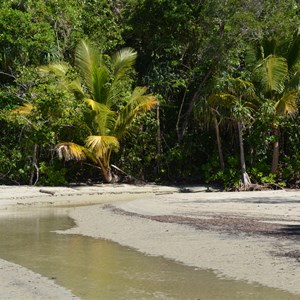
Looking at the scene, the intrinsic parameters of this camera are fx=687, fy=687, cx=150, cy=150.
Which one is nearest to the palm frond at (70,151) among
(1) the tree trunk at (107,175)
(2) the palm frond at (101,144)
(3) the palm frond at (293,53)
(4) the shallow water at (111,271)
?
(2) the palm frond at (101,144)

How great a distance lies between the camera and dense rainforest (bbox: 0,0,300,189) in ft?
73.8

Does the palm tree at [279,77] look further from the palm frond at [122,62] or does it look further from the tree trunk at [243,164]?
the palm frond at [122,62]

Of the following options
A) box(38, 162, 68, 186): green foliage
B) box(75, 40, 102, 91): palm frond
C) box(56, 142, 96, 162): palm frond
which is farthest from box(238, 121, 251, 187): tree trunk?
box(38, 162, 68, 186): green foliage

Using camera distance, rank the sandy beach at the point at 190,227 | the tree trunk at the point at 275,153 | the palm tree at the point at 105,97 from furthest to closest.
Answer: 1. the tree trunk at the point at 275,153
2. the palm tree at the point at 105,97
3. the sandy beach at the point at 190,227

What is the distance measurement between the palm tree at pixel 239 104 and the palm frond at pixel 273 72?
0.50m

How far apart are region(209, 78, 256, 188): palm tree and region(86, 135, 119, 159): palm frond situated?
3.46 m

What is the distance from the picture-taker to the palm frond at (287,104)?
22.2 metres

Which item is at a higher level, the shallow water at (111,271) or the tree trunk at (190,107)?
the tree trunk at (190,107)

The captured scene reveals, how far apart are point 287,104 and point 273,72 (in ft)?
3.71

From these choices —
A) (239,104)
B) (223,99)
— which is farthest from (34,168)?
(239,104)

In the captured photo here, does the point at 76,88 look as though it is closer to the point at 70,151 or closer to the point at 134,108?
the point at 134,108

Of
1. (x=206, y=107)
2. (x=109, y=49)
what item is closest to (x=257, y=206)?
(x=206, y=107)

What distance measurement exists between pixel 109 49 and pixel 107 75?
2033 mm

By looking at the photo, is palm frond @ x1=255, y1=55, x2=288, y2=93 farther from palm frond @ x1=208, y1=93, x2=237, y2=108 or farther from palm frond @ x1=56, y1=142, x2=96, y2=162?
palm frond @ x1=56, y1=142, x2=96, y2=162
